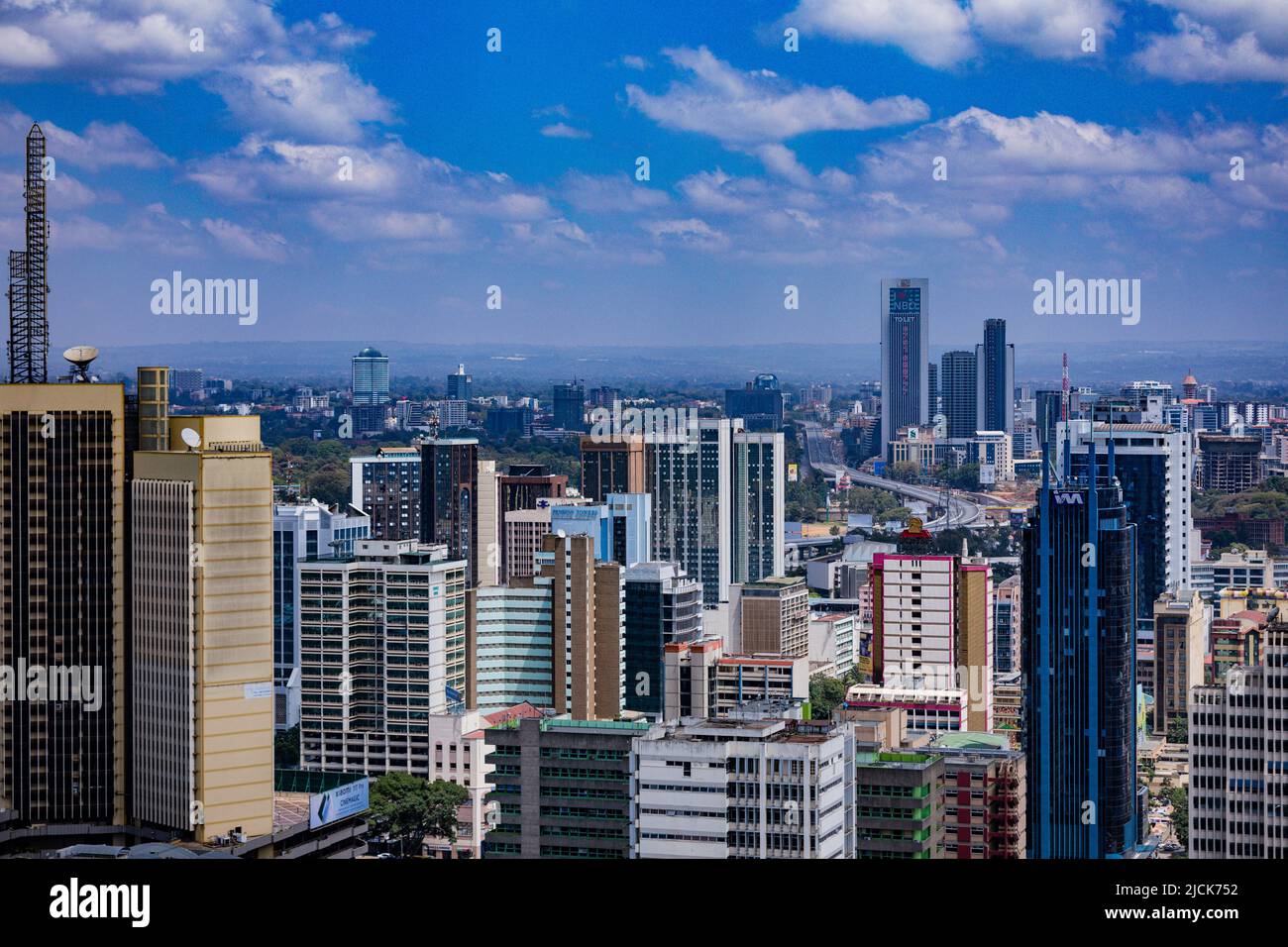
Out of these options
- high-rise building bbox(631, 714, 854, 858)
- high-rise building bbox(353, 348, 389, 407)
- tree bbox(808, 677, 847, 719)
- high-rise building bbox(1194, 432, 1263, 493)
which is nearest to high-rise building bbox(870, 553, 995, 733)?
tree bbox(808, 677, 847, 719)

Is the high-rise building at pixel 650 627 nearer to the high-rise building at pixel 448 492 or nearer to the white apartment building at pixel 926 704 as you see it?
the white apartment building at pixel 926 704

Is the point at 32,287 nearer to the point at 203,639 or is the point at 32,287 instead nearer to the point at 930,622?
the point at 203,639

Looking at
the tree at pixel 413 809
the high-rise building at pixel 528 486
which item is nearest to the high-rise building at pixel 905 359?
the high-rise building at pixel 528 486

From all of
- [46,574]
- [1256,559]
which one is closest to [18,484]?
[46,574]

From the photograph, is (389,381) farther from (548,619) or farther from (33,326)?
(33,326)

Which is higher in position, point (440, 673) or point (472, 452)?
point (472, 452)

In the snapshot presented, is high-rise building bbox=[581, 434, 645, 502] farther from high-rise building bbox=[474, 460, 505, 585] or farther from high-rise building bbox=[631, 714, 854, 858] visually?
high-rise building bbox=[631, 714, 854, 858]
